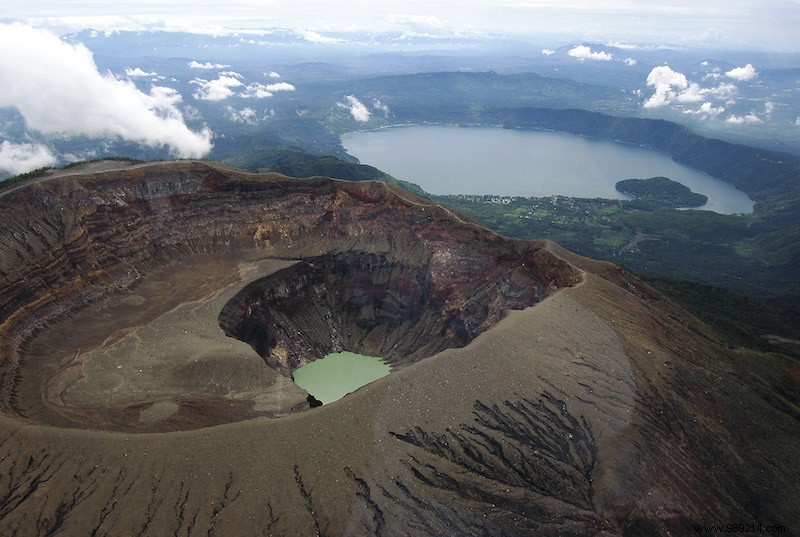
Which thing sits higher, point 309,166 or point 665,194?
point 309,166

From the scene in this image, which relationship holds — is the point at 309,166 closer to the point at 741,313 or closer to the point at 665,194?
the point at 741,313

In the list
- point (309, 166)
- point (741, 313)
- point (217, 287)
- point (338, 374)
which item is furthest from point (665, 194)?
point (217, 287)

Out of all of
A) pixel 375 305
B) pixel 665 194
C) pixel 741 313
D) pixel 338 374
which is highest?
pixel 375 305

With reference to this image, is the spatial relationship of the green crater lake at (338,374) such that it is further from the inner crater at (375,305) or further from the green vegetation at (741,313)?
the green vegetation at (741,313)

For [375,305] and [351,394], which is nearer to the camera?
[351,394]

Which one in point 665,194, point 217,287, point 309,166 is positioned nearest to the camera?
point 217,287

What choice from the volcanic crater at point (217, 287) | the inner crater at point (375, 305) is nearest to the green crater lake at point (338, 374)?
the inner crater at point (375, 305)

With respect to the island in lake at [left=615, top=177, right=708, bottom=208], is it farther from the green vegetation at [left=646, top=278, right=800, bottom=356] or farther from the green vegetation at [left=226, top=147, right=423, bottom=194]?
the green vegetation at [left=646, top=278, right=800, bottom=356]
